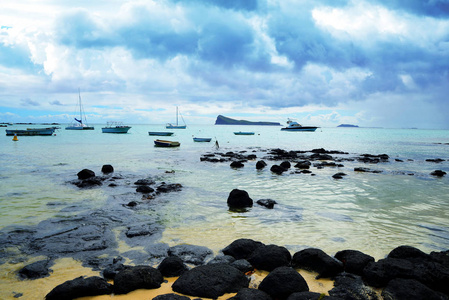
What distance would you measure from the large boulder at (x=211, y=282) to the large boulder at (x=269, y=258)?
32.0 inches

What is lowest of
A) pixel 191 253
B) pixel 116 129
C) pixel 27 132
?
pixel 191 253

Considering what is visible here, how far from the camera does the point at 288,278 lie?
5211mm

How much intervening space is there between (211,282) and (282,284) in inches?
51.8

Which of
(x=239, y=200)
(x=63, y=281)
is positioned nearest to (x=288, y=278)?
(x=63, y=281)

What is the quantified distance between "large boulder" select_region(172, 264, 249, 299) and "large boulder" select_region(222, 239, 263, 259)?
131 centimetres

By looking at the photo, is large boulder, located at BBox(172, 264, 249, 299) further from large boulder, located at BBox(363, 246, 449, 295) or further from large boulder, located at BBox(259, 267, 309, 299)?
large boulder, located at BBox(363, 246, 449, 295)

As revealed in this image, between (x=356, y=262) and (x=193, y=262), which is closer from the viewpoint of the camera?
(x=356, y=262)

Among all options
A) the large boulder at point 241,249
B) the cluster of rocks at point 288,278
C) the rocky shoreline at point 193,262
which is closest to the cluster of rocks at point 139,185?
the rocky shoreline at point 193,262

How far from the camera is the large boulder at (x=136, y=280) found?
534 cm

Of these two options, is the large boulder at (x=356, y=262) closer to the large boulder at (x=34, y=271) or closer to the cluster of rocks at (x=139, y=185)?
the large boulder at (x=34, y=271)

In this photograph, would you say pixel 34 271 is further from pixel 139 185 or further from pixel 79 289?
pixel 139 185

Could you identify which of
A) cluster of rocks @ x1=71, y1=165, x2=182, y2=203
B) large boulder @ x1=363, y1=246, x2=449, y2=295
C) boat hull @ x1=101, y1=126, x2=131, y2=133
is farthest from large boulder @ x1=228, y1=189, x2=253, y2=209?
boat hull @ x1=101, y1=126, x2=131, y2=133

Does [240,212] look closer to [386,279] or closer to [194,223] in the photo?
[194,223]

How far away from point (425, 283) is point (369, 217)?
5.69 meters
